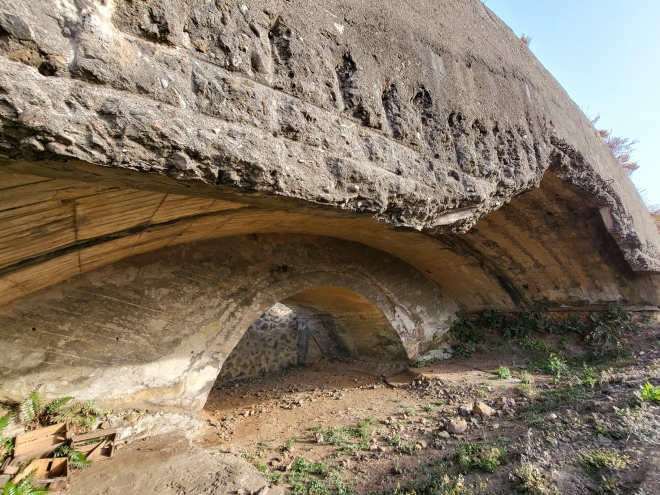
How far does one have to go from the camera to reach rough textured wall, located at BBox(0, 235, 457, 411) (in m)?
3.06

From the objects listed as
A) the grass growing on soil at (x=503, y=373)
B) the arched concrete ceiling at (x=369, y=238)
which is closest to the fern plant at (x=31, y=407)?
the arched concrete ceiling at (x=369, y=238)

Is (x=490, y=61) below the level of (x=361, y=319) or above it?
above

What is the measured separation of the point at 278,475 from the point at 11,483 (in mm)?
1918

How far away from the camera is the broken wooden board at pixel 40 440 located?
2820 mm

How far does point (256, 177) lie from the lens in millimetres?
1780

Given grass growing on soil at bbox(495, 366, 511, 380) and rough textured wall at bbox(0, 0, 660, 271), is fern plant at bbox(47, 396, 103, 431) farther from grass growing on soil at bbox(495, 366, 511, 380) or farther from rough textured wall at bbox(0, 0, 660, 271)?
grass growing on soil at bbox(495, 366, 511, 380)

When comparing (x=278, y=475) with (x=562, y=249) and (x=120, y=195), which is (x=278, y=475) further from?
(x=562, y=249)

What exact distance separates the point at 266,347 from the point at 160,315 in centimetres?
442

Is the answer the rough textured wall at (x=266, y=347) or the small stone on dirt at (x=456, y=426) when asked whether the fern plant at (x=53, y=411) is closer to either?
the small stone on dirt at (x=456, y=426)

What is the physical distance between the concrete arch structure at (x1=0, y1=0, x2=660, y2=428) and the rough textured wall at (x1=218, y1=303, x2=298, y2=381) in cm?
262

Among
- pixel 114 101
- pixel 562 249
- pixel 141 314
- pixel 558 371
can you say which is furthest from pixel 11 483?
pixel 562 249

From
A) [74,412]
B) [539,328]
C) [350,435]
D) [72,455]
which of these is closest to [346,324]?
[350,435]

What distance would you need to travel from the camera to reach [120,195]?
6.18 ft

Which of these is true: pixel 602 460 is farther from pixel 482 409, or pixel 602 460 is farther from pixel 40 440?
pixel 40 440
